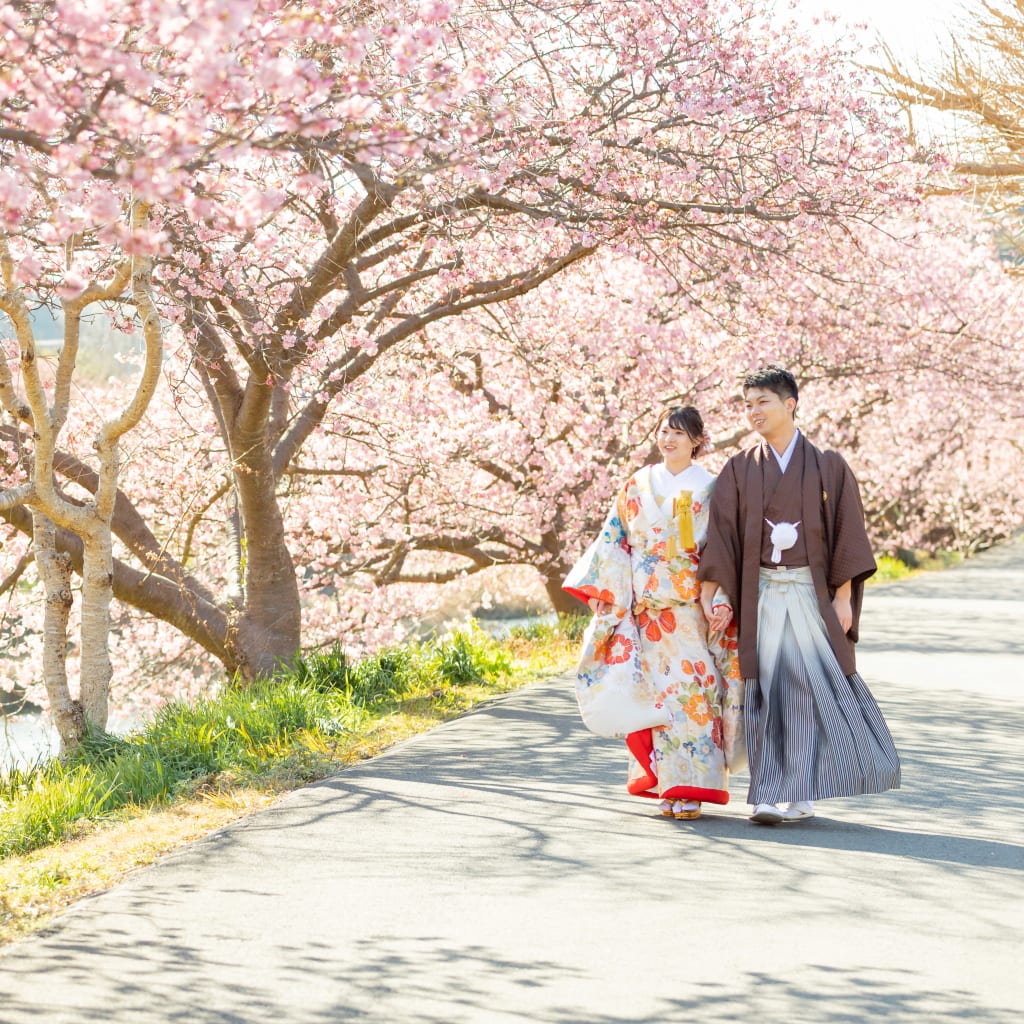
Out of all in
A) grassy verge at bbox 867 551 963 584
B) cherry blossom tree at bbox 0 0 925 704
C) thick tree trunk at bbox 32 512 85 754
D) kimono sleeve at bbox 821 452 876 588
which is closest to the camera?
kimono sleeve at bbox 821 452 876 588

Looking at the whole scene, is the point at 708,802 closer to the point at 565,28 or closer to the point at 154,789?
the point at 154,789

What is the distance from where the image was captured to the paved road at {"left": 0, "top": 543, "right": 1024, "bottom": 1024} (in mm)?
3461

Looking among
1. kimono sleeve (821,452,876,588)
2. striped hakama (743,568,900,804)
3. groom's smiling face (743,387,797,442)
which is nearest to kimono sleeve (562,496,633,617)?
striped hakama (743,568,900,804)

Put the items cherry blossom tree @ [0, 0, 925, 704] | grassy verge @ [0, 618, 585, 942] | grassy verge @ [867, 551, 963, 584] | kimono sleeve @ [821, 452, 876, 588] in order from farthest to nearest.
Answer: grassy verge @ [867, 551, 963, 584] < cherry blossom tree @ [0, 0, 925, 704] < kimono sleeve @ [821, 452, 876, 588] < grassy verge @ [0, 618, 585, 942]

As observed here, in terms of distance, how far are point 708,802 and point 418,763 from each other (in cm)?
169

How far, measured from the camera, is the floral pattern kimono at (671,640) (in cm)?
563

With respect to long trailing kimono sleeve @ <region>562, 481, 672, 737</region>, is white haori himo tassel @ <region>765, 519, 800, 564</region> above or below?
above

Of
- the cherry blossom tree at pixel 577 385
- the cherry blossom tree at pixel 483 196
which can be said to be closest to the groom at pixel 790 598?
the cherry blossom tree at pixel 483 196

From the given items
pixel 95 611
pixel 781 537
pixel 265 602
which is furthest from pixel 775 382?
pixel 265 602

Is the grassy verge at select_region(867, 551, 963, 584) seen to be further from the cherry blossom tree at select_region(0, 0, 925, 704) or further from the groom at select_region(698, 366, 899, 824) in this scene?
the groom at select_region(698, 366, 899, 824)

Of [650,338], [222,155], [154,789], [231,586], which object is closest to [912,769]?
[154,789]

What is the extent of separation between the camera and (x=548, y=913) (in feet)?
13.8

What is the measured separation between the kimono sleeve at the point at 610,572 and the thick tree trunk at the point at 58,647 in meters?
3.14

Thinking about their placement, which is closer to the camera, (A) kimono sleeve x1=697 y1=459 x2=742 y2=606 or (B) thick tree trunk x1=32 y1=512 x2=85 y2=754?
(A) kimono sleeve x1=697 y1=459 x2=742 y2=606
